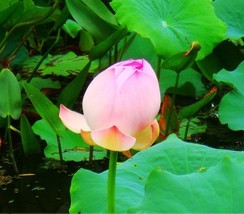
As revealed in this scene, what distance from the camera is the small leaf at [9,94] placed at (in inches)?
64.6

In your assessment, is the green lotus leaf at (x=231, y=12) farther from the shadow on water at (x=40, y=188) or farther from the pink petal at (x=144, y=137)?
the pink petal at (x=144, y=137)

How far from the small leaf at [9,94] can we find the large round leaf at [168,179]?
2.33 ft

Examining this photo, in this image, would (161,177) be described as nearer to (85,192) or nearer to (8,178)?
(85,192)

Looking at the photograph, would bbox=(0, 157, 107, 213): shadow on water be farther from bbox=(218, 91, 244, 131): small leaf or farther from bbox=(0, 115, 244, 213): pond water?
bbox=(218, 91, 244, 131): small leaf

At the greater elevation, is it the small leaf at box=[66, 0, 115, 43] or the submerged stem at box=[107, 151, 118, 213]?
the submerged stem at box=[107, 151, 118, 213]

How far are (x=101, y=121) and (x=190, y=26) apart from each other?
1193 mm

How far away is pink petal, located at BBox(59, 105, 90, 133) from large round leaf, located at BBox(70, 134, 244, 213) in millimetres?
87

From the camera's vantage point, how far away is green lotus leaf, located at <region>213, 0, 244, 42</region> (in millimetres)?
2145

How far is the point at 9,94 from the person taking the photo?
1660mm

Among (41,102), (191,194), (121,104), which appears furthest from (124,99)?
(41,102)

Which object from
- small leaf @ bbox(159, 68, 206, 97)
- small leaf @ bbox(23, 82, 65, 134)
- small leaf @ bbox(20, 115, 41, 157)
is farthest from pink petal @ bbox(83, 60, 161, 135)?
small leaf @ bbox(159, 68, 206, 97)

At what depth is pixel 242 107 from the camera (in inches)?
71.7

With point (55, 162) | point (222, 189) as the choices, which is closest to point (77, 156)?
point (55, 162)

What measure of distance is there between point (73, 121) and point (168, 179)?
0.12 m
